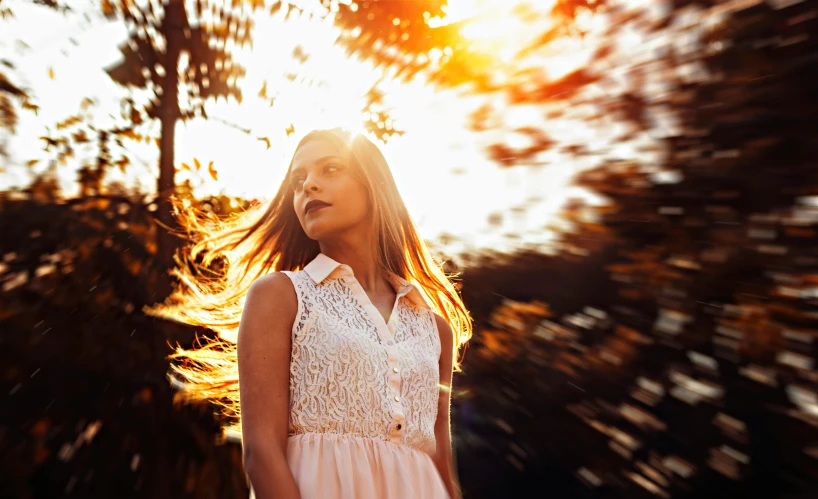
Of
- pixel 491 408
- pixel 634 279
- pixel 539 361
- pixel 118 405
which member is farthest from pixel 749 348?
pixel 118 405

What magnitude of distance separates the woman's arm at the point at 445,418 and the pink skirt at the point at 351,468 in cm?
27

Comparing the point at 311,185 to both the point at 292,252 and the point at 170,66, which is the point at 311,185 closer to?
the point at 292,252

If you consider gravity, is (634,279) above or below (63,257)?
above

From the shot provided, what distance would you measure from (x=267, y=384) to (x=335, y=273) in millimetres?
526

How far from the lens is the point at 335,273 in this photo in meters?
2.64

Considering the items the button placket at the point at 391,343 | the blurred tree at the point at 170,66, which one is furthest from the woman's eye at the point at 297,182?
the blurred tree at the point at 170,66

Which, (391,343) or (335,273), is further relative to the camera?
(335,273)

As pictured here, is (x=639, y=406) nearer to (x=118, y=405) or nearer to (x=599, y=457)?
(x=599, y=457)

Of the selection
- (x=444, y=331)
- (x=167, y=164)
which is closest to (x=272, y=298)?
(x=444, y=331)

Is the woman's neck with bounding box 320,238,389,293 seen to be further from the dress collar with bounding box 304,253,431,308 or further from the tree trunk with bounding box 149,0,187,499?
the tree trunk with bounding box 149,0,187,499

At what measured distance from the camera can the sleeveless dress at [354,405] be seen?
2.27 metres

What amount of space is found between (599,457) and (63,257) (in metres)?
3.95

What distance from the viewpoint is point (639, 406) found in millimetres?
2418

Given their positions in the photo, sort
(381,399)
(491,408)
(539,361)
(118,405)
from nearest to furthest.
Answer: (381,399), (539,361), (491,408), (118,405)
